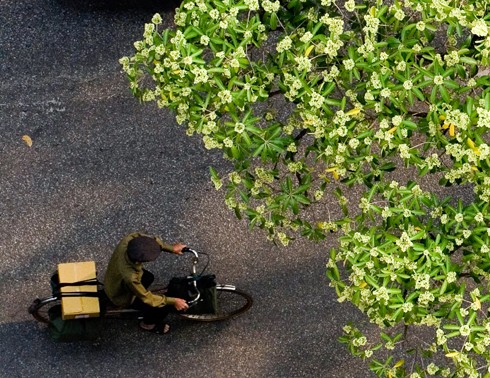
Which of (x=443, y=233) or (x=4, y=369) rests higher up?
(x=443, y=233)

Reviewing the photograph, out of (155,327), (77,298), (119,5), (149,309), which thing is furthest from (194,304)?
(119,5)

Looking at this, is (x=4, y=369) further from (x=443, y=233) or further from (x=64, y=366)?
(x=443, y=233)

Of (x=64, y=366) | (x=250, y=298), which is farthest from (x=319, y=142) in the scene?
(x=64, y=366)

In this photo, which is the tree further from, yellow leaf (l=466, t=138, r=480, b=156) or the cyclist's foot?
the cyclist's foot

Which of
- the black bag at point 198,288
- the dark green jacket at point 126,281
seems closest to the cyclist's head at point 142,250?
the dark green jacket at point 126,281

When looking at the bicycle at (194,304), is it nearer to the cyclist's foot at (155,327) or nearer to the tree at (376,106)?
the cyclist's foot at (155,327)

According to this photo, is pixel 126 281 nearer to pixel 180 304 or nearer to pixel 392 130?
pixel 180 304

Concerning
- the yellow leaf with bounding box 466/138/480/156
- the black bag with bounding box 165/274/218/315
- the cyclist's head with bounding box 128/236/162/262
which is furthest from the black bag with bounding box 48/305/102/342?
the yellow leaf with bounding box 466/138/480/156
